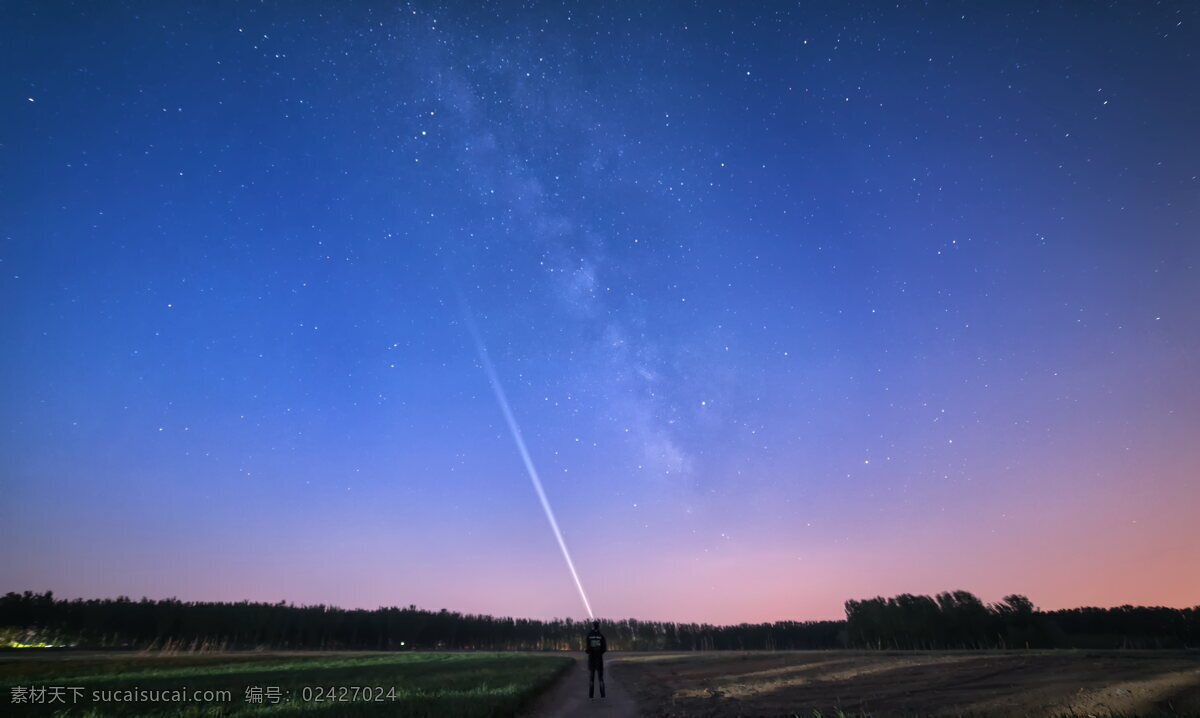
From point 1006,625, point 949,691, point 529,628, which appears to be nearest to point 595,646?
point 949,691

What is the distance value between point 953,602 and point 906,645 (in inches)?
516

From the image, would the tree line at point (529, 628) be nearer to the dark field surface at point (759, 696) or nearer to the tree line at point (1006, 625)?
the tree line at point (1006, 625)

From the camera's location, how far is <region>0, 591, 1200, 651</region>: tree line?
95188 millimetres

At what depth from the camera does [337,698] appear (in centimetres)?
1669

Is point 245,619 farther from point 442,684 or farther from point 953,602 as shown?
point 953,602

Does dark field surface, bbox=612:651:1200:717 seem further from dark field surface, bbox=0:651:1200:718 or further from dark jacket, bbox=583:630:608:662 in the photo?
dark jacket, bbox=583:630:608:662

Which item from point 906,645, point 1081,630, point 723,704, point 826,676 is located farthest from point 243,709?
point 1081,630

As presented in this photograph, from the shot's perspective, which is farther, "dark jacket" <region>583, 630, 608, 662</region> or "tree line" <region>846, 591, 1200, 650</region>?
"tree line" <region>846, 591, 1200, 650</region>

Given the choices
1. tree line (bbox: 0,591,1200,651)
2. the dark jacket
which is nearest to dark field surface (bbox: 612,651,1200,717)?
the dark jacket

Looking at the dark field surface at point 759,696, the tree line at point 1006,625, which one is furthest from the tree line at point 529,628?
the dark field surface at point 759,696

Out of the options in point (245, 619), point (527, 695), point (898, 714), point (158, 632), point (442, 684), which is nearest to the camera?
point (898, 714)

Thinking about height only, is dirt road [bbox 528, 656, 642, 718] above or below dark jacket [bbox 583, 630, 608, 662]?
below

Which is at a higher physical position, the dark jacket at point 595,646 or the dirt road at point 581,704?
the dark jacket at point 595,646

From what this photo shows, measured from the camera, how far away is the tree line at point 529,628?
9519cm
